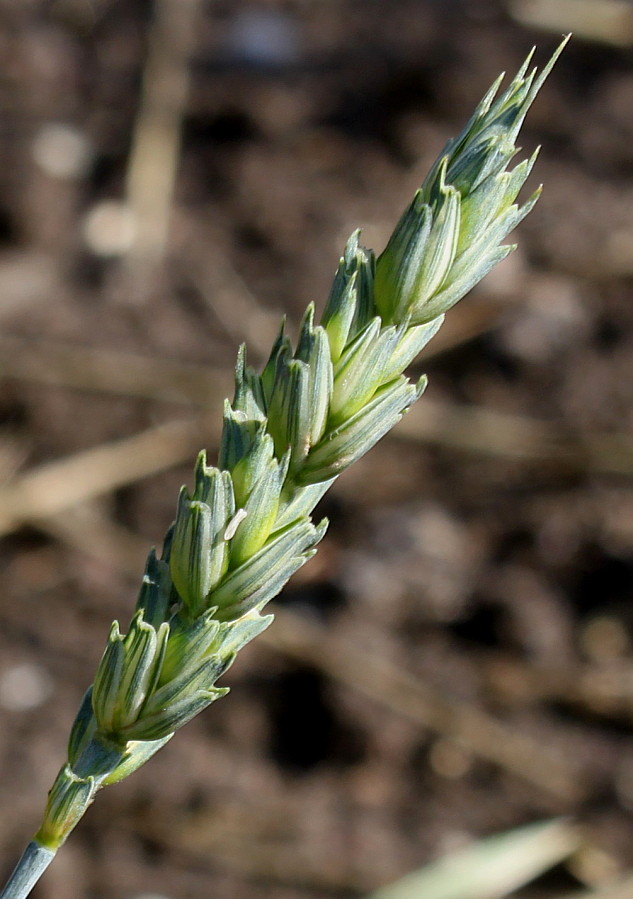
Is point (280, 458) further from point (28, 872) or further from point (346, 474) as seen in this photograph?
point (346, 474)

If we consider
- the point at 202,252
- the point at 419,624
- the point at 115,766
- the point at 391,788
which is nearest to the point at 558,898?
the point at 391,788

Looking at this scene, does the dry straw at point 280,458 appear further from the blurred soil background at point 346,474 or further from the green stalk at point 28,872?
the blurred soil background at point 346,474

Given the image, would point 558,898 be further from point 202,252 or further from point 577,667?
point 202,252

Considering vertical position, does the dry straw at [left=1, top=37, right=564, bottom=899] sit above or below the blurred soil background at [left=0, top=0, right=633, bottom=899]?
below

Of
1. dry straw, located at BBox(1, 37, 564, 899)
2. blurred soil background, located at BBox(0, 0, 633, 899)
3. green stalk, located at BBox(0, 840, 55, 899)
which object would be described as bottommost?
green stalk, located at BBox(0, 840, 55, 899)

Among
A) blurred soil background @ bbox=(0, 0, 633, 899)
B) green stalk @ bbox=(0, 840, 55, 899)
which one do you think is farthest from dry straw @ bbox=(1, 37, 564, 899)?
blurred soil background @ bbox=(0, 0, 633, 899)

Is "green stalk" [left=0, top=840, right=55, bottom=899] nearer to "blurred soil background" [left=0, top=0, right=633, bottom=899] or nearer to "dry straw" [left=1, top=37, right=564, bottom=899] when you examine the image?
"dry straw" [left=1, top=37, right=564, bottom=899]
